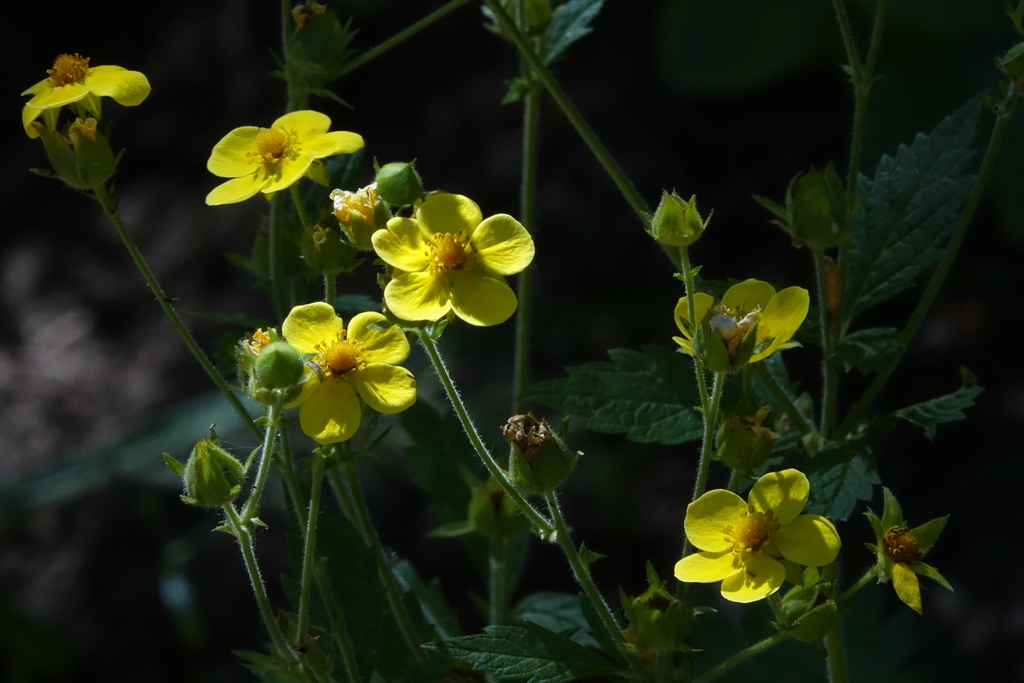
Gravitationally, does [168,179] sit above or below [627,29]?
below

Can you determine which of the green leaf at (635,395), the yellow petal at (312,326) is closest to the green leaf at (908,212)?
the green leaf at (635,395)

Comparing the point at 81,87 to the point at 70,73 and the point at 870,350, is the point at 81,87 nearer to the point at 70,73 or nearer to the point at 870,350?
the point at 70,73

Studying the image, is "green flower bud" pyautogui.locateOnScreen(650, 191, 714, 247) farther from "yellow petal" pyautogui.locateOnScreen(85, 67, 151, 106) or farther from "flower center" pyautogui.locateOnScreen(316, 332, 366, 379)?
"yellow petal" pyautogui.locateOnScreen(85, 67, 151, 106)

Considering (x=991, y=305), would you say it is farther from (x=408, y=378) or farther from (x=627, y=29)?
(x=408, y=378)

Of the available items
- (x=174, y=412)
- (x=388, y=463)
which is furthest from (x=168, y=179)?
(x=388, y=463)

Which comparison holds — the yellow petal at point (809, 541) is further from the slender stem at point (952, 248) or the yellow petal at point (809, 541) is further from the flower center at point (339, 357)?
the flower center at point (339, 357)

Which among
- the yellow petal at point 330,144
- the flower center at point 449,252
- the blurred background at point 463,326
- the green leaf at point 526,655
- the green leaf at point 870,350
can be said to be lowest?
the blurred background at point 463,326
